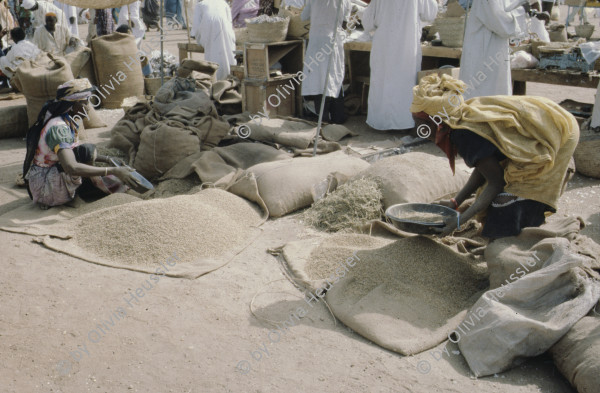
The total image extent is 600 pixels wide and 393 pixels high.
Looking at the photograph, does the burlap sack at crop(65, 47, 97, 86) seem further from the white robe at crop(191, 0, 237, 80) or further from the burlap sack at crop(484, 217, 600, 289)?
the burlap sack at crop(484, 217, 600, 289)

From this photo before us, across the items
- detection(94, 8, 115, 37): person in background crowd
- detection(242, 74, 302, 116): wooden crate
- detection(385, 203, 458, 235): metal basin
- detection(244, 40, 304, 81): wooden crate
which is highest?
detection(94, 8, 115, 37): person in background crowd

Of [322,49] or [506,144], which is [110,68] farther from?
[506,144]

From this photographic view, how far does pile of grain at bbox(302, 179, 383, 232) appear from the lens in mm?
3898

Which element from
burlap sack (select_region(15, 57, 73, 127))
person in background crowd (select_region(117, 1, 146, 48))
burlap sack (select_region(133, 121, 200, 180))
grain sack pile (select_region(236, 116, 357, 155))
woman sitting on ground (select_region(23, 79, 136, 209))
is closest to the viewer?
woman sitting on ground (select_region(23, 79, 136, 209))

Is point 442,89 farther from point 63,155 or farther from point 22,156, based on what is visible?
point 22,156

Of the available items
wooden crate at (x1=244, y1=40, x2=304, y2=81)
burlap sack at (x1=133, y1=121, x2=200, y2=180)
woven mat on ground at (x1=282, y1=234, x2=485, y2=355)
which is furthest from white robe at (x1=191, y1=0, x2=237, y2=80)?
woven mat on ground at (x1=282, y1=234, x2=485, y2=355)

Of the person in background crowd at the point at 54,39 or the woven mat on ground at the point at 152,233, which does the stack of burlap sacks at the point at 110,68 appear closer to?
the person in background crowd at the point at 54,39

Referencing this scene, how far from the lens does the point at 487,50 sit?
572 centimetres

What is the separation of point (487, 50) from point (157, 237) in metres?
3.96

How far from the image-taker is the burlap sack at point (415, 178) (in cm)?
393

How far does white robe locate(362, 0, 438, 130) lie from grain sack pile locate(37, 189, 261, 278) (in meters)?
3.01

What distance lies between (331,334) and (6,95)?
7.36 metres

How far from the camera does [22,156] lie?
18.8 ft

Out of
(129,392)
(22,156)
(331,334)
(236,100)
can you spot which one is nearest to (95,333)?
(129,392)
